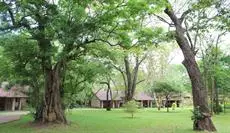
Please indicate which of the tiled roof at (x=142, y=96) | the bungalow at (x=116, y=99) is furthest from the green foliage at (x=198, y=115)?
the tiled roof at (x=142, y=96)

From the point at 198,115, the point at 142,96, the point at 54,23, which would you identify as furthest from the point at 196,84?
the point at 142,96

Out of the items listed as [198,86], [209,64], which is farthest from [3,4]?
[209,64]

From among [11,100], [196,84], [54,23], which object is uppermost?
[54,23]

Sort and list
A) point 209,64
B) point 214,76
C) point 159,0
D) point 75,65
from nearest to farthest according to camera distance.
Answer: point 159,0, point 75,65, point 209,64, point 214,76

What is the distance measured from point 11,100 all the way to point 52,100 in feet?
108

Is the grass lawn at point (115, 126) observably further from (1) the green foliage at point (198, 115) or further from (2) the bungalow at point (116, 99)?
(2) the bungalow at point (116, 99)

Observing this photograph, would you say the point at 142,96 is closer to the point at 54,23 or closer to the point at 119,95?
the point at 119,95

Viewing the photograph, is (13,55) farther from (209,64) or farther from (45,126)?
(209,64)

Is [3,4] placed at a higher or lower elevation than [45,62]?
higher

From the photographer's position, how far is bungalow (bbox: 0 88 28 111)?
1913 inches

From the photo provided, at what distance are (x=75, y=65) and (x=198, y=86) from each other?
45.6 feet

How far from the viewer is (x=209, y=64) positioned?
40344mm

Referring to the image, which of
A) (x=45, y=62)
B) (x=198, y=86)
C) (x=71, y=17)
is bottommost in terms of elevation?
(x=198, y=86)

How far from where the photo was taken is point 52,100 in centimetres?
2295
